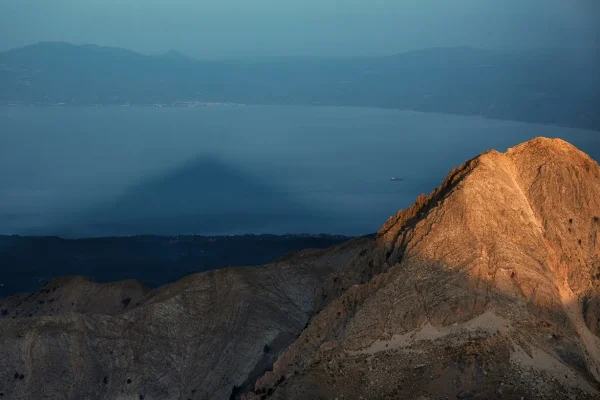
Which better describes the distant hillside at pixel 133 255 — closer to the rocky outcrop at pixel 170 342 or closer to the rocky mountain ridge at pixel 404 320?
the rocky mountain ridge at pixel 404 320

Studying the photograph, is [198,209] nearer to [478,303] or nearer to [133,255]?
[133,255]

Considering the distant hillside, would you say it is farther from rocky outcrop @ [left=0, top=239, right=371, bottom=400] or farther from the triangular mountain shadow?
rocky outcrop @ [left=0, top=239, right=371, bottom=400]

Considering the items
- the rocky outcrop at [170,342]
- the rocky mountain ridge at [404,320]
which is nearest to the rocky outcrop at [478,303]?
the rocky mountain ridge at [404,320]

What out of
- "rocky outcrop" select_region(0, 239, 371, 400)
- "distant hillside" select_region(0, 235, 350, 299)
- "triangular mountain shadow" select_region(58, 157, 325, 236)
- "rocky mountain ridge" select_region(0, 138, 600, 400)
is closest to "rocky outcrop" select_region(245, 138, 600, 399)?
"rocky mountain ridge" select_region(0, 138, 600, 400)

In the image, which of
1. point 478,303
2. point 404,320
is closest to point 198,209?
point 404,320

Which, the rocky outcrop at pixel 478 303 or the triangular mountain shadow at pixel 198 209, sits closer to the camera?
the rocky outcrop at pixel 478 303

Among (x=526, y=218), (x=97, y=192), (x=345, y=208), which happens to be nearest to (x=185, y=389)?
(x=526, y=218)
